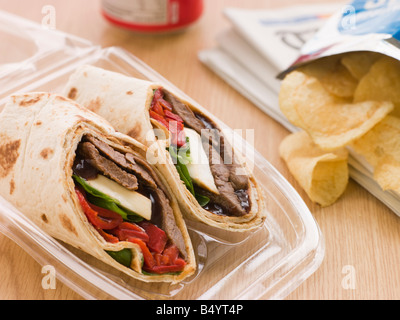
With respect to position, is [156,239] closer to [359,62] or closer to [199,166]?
[199,166]

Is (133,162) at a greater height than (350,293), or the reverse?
(133,162)

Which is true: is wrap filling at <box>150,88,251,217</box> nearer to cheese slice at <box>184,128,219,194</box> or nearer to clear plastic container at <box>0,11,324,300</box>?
cheese slice at <box>184,128,219,194</box>

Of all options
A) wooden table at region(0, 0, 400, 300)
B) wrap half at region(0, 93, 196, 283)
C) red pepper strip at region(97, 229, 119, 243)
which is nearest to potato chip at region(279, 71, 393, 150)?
wooden table at region(0, 0, 400, 300)

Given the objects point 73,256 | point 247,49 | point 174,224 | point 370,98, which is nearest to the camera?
point 73,256

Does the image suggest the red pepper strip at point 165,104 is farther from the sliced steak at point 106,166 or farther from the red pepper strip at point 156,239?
the red pepper strip at point 156,239

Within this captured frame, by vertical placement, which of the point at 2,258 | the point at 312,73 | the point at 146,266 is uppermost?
the point at 312,73

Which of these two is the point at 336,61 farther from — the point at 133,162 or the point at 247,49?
the point at 133,162

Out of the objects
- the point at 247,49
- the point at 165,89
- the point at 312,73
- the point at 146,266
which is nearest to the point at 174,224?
the point at 146,266

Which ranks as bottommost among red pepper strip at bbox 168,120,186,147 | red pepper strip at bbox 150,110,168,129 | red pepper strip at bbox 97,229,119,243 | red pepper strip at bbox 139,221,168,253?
red pepper strip at bbox 139,221,168,253
